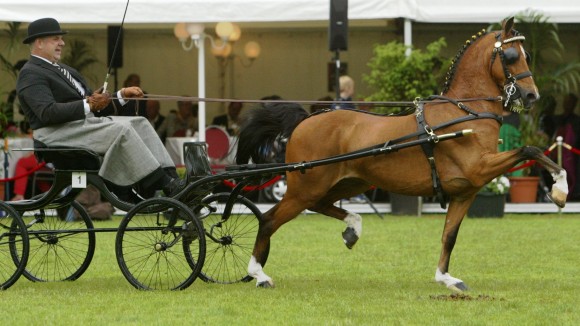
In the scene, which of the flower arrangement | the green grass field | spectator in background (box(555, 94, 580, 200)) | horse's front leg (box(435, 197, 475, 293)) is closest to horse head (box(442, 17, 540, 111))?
horse's front leg (box(435, 197, 475, 293))

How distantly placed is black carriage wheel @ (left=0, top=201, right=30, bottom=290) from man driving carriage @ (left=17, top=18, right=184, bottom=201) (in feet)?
2.04

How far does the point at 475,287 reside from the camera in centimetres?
920

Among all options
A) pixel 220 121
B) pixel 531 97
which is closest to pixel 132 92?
pixel 531 97

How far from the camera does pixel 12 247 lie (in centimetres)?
973

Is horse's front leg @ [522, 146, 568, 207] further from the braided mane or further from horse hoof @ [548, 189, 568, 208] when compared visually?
the braided mane

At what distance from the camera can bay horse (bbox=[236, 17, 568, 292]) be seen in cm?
886

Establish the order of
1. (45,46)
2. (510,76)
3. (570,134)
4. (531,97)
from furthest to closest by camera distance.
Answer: (570,134), (45,46), (510,76), (531,97)

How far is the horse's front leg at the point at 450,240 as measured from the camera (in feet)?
29.2

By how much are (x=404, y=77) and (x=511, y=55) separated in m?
7.39

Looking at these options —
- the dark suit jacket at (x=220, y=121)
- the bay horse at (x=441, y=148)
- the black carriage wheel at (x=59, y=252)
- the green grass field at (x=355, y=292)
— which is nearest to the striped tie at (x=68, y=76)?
the black carriage wheel at (x=59, y=252)

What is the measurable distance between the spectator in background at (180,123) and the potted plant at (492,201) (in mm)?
4830

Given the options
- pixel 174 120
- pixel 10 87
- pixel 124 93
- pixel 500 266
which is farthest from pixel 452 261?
pixel 10 87

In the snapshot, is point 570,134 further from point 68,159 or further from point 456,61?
point 68,159

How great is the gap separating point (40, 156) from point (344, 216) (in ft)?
7.95
